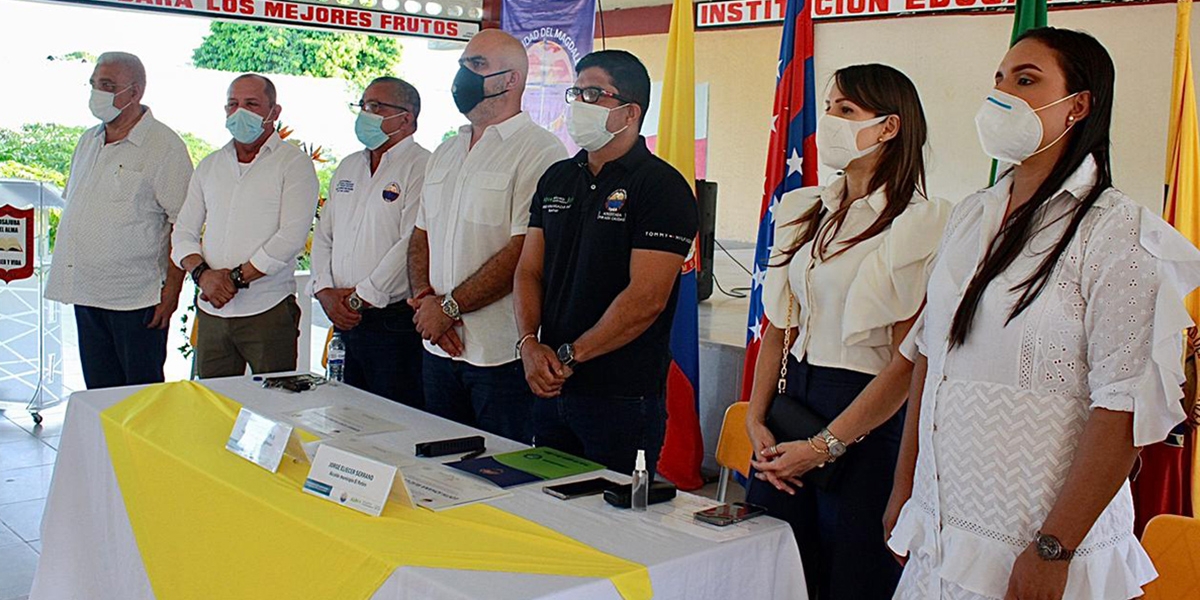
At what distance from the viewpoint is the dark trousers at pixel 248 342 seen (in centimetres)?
401

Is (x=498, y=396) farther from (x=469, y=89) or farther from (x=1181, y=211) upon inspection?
(x=1181, y=211)

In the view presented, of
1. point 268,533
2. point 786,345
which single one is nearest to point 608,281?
point 786,345

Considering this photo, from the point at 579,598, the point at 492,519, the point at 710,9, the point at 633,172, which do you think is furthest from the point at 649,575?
the point at 710,9

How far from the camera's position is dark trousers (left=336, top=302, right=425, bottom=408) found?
3566 mm

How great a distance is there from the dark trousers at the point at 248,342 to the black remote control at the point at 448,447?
1888mm

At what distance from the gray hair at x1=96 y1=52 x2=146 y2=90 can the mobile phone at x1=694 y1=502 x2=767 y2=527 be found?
327 centimetres

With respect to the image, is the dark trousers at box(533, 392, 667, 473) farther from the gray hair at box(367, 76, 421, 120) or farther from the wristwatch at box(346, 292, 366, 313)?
the gray hair at box(367, 76, 421, 120)

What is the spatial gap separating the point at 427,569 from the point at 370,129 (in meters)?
2.41

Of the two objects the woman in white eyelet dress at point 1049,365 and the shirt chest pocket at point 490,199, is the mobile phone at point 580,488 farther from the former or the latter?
the shirt chest pocket at point 490,199

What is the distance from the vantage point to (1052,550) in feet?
5.06

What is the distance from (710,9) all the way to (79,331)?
2741 mm

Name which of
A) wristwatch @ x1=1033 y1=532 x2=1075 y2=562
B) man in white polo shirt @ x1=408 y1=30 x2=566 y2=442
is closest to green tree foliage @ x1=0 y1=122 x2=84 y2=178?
man in white polo shirt @ x1=408 y1=30 x2=566 y2=442

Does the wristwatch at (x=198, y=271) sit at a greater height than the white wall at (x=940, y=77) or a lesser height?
lesser

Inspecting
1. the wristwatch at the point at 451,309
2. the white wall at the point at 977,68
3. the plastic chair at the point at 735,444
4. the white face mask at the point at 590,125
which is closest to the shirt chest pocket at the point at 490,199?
the wristwatch at the point at 451,309
